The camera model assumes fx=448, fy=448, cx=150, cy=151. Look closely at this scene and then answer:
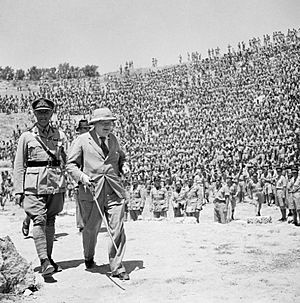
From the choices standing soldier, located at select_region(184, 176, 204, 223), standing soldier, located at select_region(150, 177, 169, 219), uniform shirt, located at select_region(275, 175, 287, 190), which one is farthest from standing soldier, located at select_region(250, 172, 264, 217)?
standing soldier, located at select_region(150, 177, 169, 219)

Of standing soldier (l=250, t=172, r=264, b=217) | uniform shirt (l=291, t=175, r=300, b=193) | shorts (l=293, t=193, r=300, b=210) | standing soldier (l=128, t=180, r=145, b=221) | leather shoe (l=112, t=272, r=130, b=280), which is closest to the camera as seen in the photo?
leather shoe (l=112, t=272, r=130, b=280)

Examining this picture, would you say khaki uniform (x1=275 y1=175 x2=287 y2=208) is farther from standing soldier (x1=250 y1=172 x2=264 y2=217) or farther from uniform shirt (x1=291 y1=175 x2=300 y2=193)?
standing soldier (x1=250 y1=172 x2=264 y2=217)

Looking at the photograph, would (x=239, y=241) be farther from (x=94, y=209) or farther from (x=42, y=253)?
(x=42, y=253)

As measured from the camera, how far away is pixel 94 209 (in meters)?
5.13

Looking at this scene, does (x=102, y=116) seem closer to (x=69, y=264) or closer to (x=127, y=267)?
(x=127, y=267)

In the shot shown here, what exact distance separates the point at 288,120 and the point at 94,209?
29.6m

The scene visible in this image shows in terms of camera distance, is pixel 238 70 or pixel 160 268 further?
pixel 238 70

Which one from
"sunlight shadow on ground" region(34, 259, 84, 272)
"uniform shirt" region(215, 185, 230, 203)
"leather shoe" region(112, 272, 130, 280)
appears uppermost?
"uniform shirt" region(215, 185, 230, 203)

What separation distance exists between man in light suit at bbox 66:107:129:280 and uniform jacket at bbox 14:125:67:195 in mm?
207

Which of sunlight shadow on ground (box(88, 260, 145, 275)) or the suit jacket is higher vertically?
the suit jacket

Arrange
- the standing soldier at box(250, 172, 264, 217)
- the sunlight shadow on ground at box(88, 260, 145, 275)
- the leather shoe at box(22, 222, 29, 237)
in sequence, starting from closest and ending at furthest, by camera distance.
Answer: the sunlight shadow on ground at box(88, 260, 145, 275), the leather shoe at box(22, 222, 29, 237), the standing soldier at box(250, 172, 264, 217)

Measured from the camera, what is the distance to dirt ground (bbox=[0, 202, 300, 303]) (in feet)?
13.8

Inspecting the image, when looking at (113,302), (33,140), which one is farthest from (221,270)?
(33,140)

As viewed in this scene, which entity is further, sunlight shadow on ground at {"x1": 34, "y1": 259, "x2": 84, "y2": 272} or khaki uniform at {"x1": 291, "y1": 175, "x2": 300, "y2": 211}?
khaki uniform at {"x1": 291, "y1": 175, "x2": 300, "y2": 211}
